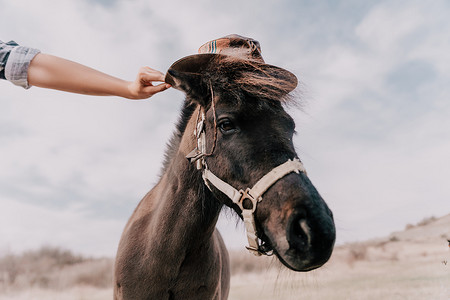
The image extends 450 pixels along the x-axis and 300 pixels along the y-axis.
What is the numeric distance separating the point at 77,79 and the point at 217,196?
54.9 inches

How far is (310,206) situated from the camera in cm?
216

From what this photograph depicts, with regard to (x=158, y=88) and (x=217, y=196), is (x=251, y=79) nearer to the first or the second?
(x=158, y=88)

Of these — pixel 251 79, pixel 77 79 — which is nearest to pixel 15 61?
pixel 77 79

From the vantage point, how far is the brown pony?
7.23 ft

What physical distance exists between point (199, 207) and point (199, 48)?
1576 mm

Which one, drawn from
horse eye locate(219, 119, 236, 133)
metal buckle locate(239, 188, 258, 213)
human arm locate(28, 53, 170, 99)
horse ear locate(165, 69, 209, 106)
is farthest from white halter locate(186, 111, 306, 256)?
human arm locate(28, 53, 170, 99)

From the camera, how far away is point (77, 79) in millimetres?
2580

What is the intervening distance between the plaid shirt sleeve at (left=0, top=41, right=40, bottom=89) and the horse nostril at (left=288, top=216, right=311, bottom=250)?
2176mm

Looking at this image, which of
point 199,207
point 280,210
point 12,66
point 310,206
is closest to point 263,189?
point 280,210

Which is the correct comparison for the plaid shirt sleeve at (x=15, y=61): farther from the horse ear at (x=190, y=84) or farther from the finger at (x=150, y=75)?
the horse ear at (x=190, y=84)

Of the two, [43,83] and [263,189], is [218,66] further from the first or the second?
[43,83]

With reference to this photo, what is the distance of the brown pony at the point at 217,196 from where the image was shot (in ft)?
7.23

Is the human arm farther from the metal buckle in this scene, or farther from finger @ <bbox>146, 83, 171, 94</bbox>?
the metal buckle

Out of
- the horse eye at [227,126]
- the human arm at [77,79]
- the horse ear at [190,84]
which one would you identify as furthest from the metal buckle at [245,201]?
the human arm at [77,79]
